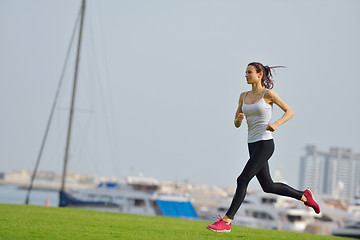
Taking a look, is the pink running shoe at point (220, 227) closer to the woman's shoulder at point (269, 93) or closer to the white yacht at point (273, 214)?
the woman's shoulder at point (269, 93)

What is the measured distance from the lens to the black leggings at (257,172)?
692 centimetres

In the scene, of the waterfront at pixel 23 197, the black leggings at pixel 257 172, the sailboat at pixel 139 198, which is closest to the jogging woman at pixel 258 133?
the black leggings at pixel 257 172

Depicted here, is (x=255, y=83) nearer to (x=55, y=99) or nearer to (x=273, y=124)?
(x=273, y=124)

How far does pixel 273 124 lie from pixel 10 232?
129 inches

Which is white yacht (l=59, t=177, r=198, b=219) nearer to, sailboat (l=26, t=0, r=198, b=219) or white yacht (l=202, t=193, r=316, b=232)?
sailboat (l=26, t=0, r=198, b=219)

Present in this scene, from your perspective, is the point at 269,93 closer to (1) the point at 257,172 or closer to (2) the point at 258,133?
(2) the point at 258,133

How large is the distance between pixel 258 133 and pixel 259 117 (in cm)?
20

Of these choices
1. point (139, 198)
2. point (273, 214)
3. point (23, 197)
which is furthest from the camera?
point (23, 197)

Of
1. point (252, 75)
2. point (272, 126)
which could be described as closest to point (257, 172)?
point (272, 126)

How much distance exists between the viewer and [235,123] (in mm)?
7449

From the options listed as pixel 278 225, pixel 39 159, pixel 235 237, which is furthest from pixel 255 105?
pixel 278 225

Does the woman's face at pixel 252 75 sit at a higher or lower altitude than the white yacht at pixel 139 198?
higher

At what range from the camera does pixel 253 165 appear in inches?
272

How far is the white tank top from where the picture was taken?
6.94 m
